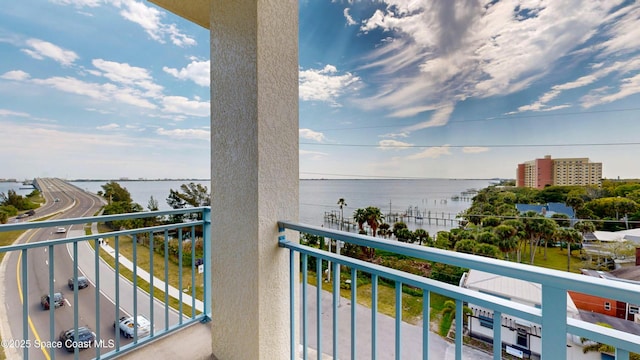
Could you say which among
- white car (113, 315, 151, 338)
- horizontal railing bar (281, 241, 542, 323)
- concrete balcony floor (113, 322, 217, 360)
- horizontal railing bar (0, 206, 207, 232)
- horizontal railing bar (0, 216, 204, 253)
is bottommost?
concrete balcony floor (113, 322, 217, 360)

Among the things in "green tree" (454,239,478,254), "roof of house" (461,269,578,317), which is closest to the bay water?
"green tree" (454,239,478,254)

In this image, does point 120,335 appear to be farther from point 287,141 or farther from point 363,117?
point 363,117

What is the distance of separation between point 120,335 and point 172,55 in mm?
3220

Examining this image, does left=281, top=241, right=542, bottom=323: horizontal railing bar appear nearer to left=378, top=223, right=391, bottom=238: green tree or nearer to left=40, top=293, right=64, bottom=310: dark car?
left=378, top=223, right=391, bottom=238: green tree

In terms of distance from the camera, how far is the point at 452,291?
2.68ft

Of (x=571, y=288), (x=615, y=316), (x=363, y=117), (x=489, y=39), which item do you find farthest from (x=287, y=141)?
(x=489, y=39)

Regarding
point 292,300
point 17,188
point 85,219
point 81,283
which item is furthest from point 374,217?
point 17,188

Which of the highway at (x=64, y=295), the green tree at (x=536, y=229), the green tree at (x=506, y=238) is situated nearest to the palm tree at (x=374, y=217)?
the green tree at (x=506, y=238)

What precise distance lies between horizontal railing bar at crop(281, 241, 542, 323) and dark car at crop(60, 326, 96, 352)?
70.2 inches

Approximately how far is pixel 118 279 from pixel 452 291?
6.90ft

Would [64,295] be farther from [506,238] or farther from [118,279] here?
[506,238]

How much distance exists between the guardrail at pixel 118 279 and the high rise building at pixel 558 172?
2.48 meters

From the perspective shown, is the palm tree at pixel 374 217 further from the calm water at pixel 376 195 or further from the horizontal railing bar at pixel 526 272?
the horizontal railing bar at pixel 526 272

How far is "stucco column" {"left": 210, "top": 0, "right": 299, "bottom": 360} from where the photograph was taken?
137cm
